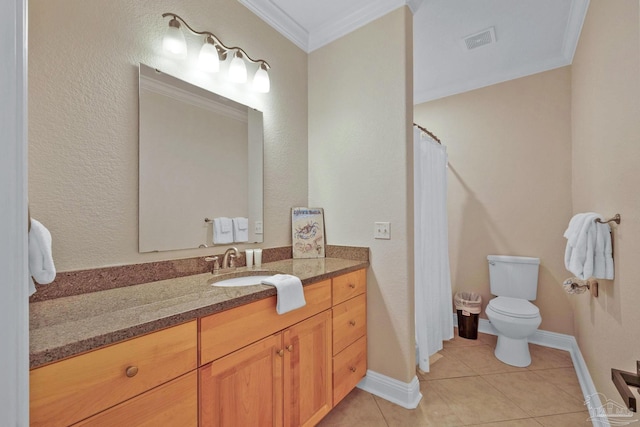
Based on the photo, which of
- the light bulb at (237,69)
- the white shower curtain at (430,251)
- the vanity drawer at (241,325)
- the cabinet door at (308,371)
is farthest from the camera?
the white shower curtain at (430,251)

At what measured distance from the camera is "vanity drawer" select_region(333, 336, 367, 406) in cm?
157

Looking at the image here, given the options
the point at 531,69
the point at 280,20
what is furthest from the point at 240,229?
the point at 531,69

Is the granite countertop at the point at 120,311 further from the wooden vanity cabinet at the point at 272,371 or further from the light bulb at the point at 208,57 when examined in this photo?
the light bulb at the point at 208,57

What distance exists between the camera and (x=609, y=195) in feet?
4.71

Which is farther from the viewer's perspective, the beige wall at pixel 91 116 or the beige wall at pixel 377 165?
the beige wall at pixel 377 165

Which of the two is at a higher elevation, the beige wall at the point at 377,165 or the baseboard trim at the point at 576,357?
the beige wall at the point at 377,165

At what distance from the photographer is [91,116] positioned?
1147 mm

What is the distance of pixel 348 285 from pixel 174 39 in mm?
1669

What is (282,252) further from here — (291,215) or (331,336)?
(331,336)

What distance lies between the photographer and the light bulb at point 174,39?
53.6 inches

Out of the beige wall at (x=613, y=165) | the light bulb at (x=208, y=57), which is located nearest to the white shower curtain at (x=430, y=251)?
the beige wall at (x=613, y=165)

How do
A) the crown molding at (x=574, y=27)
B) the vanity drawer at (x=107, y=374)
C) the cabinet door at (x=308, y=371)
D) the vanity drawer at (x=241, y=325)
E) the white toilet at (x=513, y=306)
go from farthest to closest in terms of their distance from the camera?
the white toilet at (x=513, y=306) → the crown molding at (x=574, y=27) → the cabinet door at (x=308, y=371) → the vanity drawer at (x=241, y=325) → the vanity drawer at (x=107, y=374)

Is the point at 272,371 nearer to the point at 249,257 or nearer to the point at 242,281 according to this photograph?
the point at 242,281

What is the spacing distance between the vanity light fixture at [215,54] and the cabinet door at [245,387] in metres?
1.50
